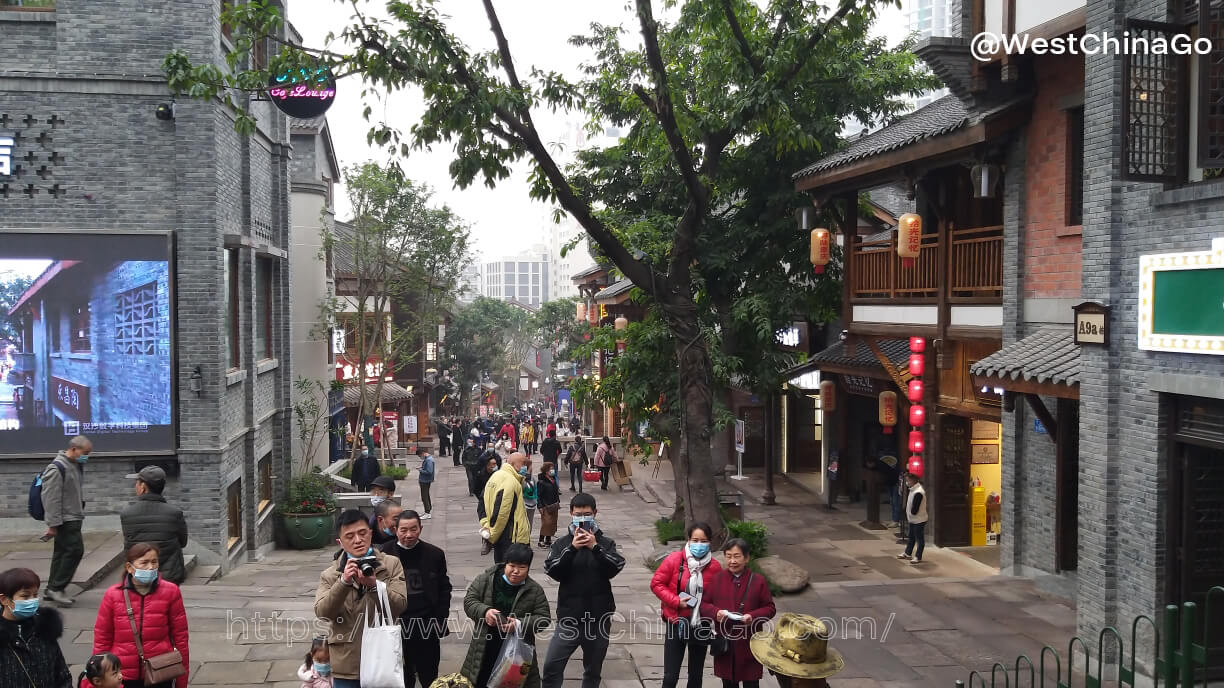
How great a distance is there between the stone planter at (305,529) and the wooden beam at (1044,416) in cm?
1171

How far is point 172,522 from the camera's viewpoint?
29.1ft

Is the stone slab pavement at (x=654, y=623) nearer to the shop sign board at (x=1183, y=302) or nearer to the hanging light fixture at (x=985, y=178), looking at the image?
the shop sign board at (x=1183, y=302)

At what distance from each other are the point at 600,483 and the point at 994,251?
14493mm

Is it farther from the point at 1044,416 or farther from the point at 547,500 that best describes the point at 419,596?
the point at 547,500

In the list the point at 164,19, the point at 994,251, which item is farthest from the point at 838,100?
the point at 164,19

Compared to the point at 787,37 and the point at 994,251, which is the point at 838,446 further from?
the point at 787,37

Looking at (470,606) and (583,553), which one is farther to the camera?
(583,553)

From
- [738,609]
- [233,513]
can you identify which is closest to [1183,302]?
[738,609]

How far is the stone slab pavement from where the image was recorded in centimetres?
852

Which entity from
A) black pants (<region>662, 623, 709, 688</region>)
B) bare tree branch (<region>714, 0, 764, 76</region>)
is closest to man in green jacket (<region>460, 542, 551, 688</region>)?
black pants (<region>662, 623, 709, 688</region>)

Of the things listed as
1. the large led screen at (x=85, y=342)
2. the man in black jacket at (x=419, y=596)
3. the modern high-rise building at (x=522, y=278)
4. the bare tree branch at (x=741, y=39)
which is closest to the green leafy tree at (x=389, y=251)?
the large led screen at (x=85, y=342)

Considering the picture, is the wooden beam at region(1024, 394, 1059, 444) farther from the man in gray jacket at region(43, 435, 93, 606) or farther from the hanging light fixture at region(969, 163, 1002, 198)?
the man in gray jacket at region(43, 435, 93, 606)

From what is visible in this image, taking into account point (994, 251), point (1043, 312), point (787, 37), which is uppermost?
point (787, 37)

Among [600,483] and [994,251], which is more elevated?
[994,251]
